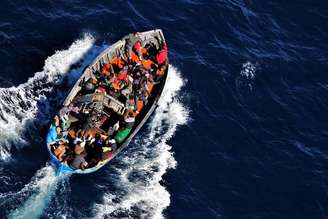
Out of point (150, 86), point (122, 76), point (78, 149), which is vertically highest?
point (150, 86)

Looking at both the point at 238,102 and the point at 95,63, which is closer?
the point at 95,63

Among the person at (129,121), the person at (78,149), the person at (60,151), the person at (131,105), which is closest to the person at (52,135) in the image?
the person at (60,151)

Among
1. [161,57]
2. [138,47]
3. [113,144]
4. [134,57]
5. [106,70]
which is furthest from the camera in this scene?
[138,47]

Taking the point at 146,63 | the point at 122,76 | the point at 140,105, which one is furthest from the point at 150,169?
the point at 146,63

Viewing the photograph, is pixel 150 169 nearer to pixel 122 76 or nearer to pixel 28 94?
pixel 122 76

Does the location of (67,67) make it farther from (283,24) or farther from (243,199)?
(283,24)

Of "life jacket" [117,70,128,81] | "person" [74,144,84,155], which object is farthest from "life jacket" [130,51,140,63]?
"person" [74,144,84,155]

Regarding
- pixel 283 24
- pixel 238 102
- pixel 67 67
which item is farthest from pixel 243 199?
pixel 283 24
